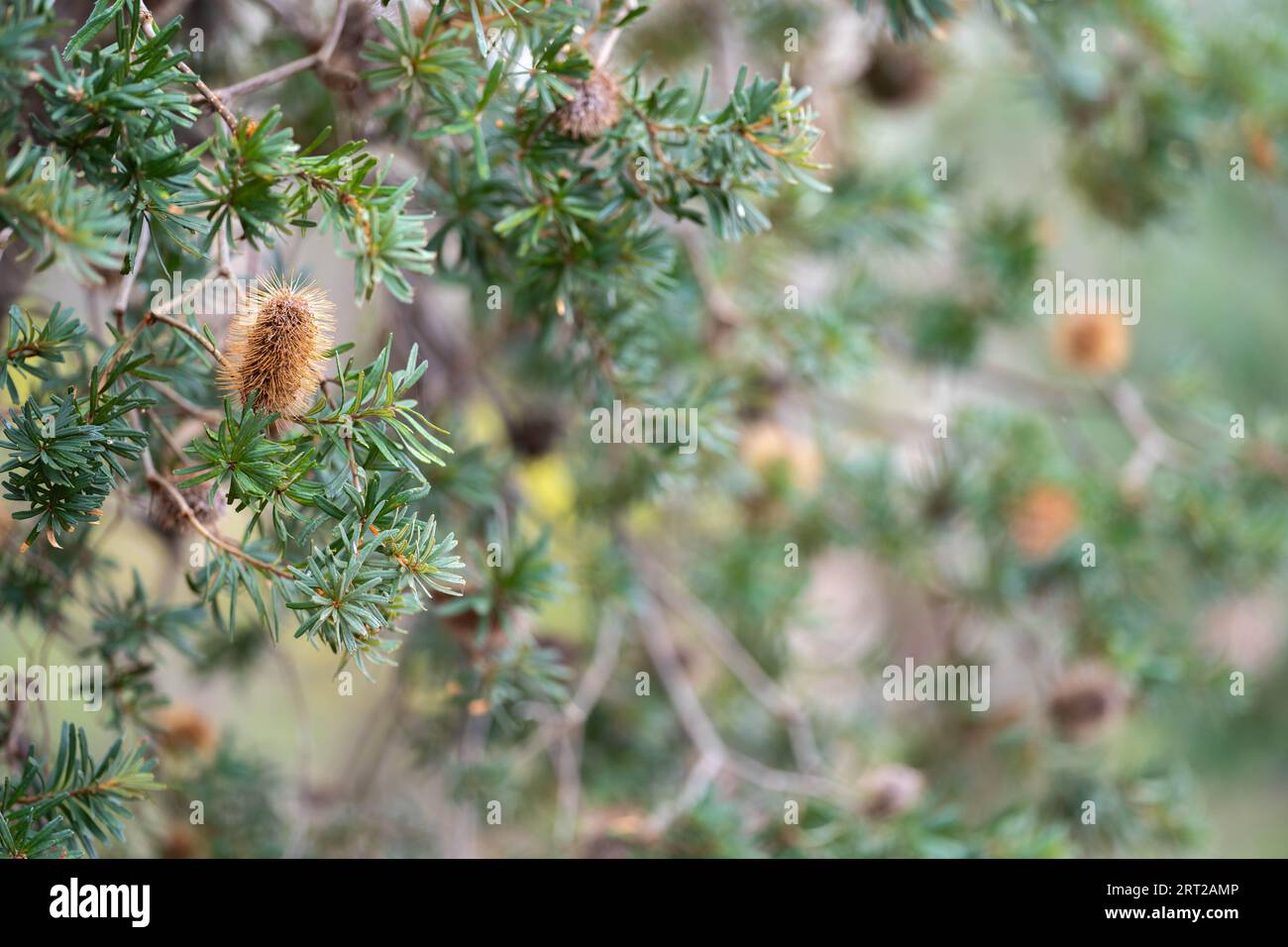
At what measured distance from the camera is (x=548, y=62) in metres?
0.71

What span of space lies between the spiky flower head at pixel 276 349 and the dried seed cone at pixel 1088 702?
3.70 ft

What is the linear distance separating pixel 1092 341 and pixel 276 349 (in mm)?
1342

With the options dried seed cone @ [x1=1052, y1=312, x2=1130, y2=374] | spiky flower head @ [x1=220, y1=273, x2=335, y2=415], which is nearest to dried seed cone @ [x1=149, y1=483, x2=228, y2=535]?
spiky flower head @ [x1=220, y1=273, x2=335, y2=415]

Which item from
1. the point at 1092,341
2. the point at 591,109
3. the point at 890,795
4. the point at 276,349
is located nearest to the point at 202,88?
the point at 276,349

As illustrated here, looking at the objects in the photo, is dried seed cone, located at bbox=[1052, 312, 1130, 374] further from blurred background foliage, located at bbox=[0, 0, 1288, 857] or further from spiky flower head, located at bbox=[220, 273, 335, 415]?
spiky flower head, located at bbox=[220, 273, 335, 415]

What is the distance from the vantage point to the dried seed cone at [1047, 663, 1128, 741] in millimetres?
1379

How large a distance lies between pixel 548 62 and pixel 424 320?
26.3 inches

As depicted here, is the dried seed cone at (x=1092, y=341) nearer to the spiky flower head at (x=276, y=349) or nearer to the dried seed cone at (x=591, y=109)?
the dried seed cone at (x=591, y=109)

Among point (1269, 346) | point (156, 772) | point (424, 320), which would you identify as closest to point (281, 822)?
point (156, 772)

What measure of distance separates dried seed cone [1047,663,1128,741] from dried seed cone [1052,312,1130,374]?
1.59 feet

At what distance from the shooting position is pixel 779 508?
1528 millimetres

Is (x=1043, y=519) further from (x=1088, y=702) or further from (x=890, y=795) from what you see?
(x=890, y=795)
